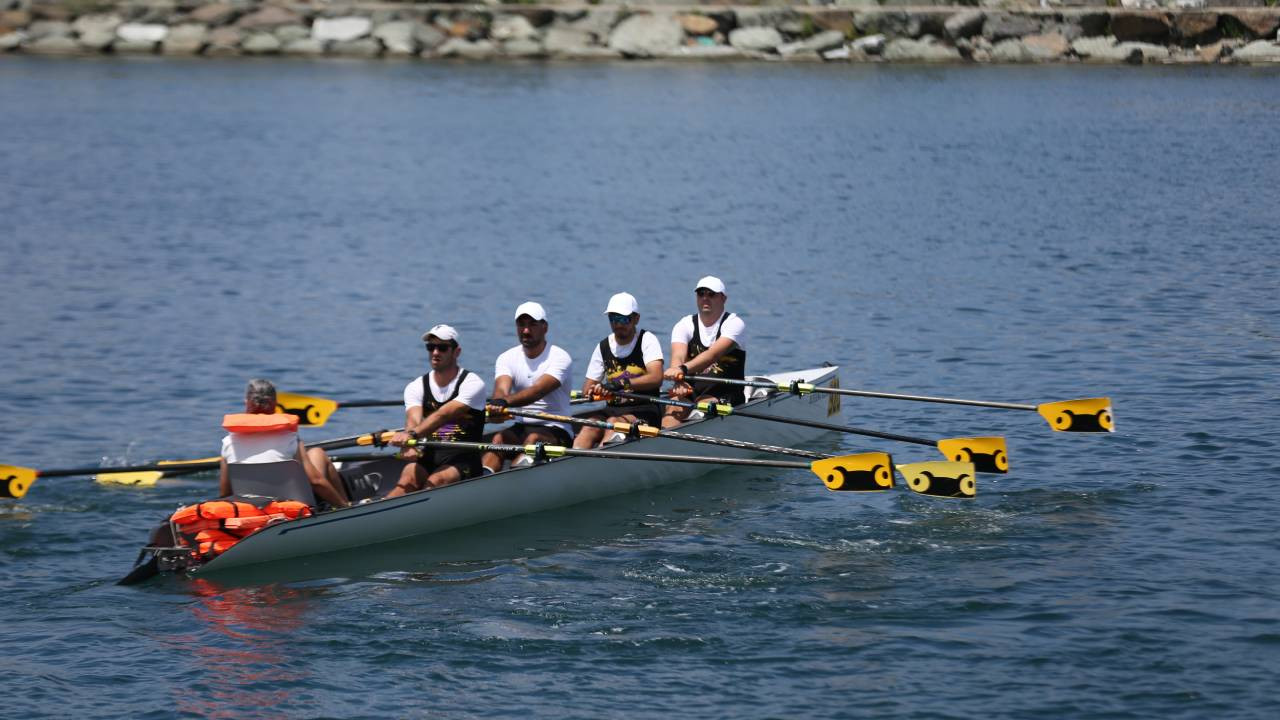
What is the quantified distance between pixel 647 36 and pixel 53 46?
24.1m

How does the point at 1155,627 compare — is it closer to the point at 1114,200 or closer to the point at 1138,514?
the point at 1138,514

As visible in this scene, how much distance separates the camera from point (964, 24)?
57781mm

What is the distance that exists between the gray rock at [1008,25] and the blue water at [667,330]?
1.74 metres

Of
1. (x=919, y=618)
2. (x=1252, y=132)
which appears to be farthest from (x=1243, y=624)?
(x=1252, y=132)

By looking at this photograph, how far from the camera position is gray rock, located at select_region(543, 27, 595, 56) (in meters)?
62.1

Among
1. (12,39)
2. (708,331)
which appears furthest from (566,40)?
(708,331)

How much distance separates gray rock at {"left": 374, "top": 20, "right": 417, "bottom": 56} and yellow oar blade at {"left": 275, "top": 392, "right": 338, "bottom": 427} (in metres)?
45.9

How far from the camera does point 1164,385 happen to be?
858 inches

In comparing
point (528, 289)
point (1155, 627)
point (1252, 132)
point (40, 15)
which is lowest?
point (1155, 627)

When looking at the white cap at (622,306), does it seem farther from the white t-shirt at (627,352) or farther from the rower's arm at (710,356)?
the rower's arm at (710,356)

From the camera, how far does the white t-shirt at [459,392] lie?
16.0 metres

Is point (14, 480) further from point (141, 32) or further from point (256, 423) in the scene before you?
point (141, 32)

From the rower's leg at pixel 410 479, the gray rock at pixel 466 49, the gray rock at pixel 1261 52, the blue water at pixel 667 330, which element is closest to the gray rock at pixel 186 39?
the blue water at pixel 667 330

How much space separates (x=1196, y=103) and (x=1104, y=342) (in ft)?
86.7
